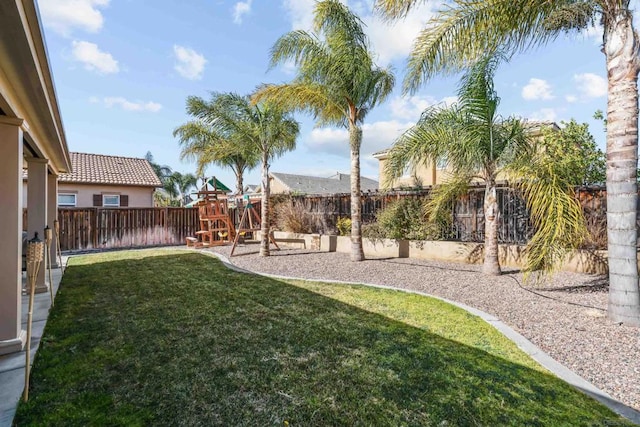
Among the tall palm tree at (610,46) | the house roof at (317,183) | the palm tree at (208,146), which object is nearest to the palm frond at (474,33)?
the tall palm tree at (610,46)

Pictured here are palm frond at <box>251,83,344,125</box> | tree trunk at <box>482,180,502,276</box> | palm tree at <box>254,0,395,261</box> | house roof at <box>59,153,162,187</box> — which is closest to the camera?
tree trunk at <box>482,180,502,276</box>

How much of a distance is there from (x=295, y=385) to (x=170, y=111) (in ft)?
49.6

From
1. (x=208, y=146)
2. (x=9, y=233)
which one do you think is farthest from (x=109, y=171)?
(x=9, y=233)

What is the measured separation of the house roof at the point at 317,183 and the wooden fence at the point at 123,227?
47.2ft

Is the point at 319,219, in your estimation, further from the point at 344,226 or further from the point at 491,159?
the point at 491,159

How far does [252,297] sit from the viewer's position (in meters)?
5.61

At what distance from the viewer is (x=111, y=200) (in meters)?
17.0

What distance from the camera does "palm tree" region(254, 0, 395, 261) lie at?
8.59 metres

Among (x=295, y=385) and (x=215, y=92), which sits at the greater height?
(x=215, y=92)

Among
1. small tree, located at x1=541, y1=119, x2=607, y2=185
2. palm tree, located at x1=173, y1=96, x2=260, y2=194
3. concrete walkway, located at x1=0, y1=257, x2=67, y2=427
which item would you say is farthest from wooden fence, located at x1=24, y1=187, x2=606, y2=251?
concrete walkway, located at x1=0, y1=257, x2=67, y2=427

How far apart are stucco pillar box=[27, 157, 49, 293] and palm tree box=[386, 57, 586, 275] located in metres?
7.71

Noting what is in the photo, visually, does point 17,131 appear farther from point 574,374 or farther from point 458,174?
point 458,174

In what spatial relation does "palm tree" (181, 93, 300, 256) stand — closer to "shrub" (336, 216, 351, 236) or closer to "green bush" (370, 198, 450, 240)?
"shrub" (336, 216, 351, 236)

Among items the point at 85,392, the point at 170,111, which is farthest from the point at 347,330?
the point at 170,111
